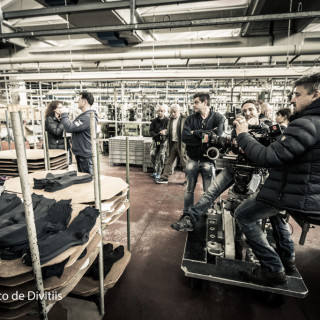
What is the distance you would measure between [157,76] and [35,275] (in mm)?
3220

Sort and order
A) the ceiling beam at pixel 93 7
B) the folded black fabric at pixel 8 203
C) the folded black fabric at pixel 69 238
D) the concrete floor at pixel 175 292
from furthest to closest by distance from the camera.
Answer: the ceiling beam at pixel 93 7
the concrete floor at pixel 175 292
the folded black fabric at pixel 8 203
the folded black fabric at pixel 69 238

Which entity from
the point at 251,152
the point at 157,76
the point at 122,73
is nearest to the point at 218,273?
the point at 251,152

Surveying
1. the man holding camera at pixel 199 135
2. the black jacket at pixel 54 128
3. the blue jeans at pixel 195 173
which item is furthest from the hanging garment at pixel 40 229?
the black jacket at pixel 54 128

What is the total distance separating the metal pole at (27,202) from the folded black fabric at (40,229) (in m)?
0.12

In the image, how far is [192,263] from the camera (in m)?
1.88

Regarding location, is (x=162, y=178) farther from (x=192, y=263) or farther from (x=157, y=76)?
(x=192, y=263)

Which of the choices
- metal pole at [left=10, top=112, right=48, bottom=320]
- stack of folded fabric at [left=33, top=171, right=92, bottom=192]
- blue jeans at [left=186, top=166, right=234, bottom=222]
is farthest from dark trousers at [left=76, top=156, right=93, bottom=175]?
metal pole at [left=10, top=112, right=48, bottom=320]

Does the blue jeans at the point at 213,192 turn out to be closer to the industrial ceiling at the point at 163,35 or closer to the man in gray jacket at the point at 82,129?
the man in gray jacket at the point at 82,129

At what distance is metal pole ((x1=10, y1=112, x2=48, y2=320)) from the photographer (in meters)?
0.71

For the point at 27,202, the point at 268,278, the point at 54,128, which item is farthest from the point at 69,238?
the point at 54,128

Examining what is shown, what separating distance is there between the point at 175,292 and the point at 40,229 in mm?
1345

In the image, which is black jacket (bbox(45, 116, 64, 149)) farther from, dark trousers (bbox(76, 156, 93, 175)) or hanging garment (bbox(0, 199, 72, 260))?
hanging garment (bbox(0, 199, 72, 260))

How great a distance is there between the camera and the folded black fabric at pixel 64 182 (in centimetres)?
167

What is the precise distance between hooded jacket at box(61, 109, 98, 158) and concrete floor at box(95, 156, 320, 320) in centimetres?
115
